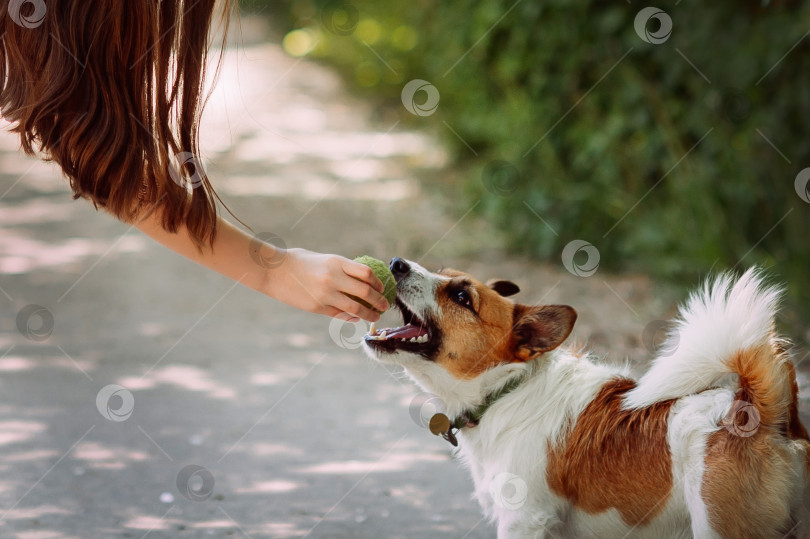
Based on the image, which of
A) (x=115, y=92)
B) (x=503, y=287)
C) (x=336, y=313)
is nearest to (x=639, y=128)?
(x=503, y=287)

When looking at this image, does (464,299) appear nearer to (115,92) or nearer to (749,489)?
(749,489)

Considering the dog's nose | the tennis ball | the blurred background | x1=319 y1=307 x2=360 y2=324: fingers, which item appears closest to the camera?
x1=319 y1=307 x2=360 y2=324: fingers

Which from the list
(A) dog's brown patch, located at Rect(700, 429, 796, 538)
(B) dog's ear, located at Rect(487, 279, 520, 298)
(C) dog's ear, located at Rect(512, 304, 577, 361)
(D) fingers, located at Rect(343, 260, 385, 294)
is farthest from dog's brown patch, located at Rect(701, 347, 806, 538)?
(D) fingers, located at Rect(343, 260, 385, 294)

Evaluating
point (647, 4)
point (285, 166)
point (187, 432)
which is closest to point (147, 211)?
point (187, 432)

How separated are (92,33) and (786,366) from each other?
2.59 metres

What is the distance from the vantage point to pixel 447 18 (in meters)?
10.6

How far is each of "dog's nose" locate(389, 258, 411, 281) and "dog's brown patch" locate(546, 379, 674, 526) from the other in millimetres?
896

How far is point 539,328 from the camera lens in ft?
11.9

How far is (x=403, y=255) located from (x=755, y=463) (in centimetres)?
573

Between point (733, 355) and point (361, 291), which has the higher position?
point (733, 355)

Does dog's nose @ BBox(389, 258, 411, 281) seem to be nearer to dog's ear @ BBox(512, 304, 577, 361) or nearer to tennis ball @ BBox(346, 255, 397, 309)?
tennis ball @ BBox(346, 255, 397, 309)

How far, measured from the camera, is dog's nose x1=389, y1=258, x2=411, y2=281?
3.73 m

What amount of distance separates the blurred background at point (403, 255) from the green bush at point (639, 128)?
24 mm

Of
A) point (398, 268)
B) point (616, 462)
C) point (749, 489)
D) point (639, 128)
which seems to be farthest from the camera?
point (639, 128)
